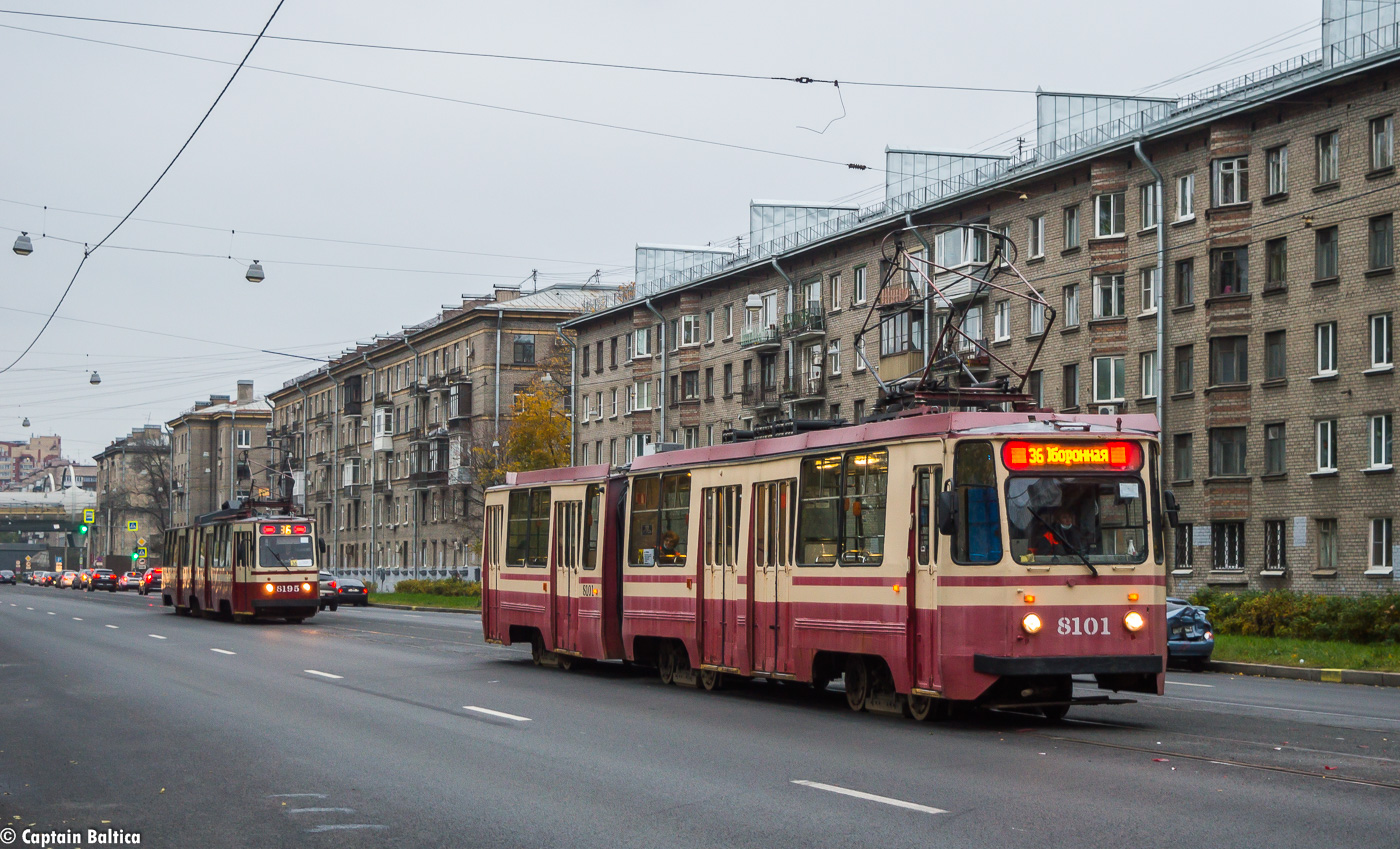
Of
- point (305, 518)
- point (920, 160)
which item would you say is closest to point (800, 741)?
point (305, 518)

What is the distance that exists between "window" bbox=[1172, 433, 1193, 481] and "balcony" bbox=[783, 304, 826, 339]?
17232 mm

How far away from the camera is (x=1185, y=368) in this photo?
45.3 meters

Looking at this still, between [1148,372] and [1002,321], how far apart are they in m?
6.64

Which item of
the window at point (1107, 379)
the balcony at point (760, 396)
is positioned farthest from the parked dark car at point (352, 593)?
the window at point (1107, 379)

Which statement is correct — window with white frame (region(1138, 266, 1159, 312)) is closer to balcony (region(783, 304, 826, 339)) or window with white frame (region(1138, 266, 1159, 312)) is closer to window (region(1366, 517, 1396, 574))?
window (region(1366, 517, 1396, 574))

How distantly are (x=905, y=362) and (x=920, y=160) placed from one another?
27.1 feet

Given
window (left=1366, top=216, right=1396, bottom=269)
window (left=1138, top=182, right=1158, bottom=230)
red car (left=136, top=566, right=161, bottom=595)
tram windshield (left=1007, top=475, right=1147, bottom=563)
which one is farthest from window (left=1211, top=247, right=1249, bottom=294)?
red car (left=136, top=566, right=161, bottom=595)

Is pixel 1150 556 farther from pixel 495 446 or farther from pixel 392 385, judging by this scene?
pixel 392 385

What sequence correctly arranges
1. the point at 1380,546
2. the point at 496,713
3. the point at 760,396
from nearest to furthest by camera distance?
the point at 496,713
the point at 1380,546
the point at 760,396

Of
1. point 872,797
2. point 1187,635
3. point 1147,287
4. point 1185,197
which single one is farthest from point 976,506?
point 1147,287

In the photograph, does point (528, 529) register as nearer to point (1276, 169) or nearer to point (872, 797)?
point (872, 797)

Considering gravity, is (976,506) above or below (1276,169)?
below

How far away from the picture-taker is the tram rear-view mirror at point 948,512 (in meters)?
13.9

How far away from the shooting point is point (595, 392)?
79688 millimetres
